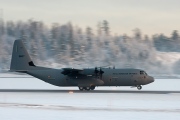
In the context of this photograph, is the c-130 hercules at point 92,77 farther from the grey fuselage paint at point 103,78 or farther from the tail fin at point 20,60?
the tail fin at point 20,60

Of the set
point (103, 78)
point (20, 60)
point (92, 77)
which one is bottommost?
point (103, 78)

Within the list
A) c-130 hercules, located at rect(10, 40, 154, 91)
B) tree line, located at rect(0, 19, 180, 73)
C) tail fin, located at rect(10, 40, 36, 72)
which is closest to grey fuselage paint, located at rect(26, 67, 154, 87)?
c-130 hercules, located at rect(10, 40, 154, 91)

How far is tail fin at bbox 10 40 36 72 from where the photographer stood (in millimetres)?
49453

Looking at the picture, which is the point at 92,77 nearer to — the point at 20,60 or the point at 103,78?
the point at 103,78

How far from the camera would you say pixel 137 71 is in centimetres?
4781

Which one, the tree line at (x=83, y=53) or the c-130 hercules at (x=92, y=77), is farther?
the tree line at (x=83, y=53)

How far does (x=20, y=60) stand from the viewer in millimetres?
49656

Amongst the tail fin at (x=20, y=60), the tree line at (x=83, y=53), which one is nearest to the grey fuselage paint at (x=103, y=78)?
the tail fin at (x=20, y=60)

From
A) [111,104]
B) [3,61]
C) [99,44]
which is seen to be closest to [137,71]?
[111,104]

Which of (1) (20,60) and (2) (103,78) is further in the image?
(1) (20,60)

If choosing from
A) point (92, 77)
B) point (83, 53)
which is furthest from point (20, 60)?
point (83, 53)

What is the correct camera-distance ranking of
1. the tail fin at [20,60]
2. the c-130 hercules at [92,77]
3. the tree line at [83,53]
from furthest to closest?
the tree line at [83,53] → the tail fin at [20,60] → the c-130 hercules at [92,77]

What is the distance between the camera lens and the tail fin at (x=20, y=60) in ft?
162

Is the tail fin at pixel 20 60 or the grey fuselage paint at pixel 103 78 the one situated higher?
the tail fin at pixel 20 60
